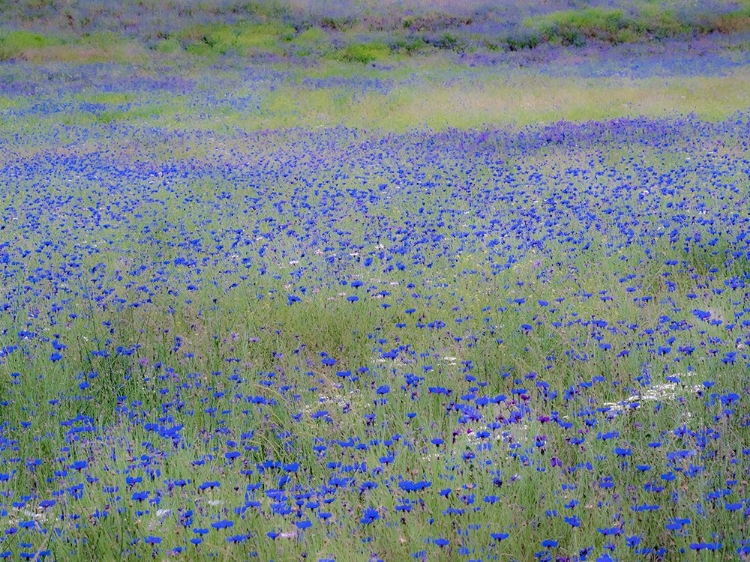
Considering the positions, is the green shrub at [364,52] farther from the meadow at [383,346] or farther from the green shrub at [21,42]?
the meadow at [383,346]

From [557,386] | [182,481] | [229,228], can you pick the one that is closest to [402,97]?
[229,228]

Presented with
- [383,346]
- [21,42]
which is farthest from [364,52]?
[383,346]

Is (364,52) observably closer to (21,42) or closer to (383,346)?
(21,42)

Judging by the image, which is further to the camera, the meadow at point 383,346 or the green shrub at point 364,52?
the green shrub at point 364,52

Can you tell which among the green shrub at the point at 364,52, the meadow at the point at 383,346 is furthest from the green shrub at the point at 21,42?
the meadow at the point at 383,346

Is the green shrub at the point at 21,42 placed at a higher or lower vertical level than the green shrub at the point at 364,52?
higher

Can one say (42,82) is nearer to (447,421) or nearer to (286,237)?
(286,237)

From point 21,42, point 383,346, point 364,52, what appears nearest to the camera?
point 383,346

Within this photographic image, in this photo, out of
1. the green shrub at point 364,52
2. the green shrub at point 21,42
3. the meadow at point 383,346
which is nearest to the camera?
the meadow at point 383,346

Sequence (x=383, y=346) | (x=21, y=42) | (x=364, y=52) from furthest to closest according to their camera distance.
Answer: (x=21, y=42)
(x=364, y=52)
(x=383, y=346)

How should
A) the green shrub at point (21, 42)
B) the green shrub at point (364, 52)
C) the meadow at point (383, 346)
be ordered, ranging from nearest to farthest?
the meadow at point (383, 346) → the green shrub at point (364, 52) → the green shrub at point (21, 42)
